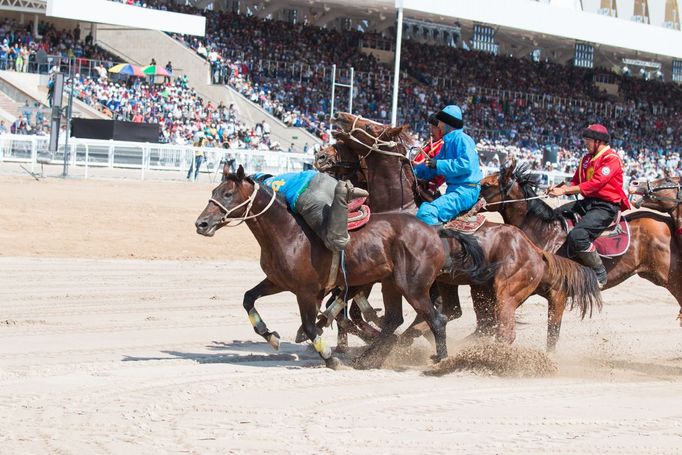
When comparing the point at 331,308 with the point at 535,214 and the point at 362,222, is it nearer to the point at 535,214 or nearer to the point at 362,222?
the point at 362,222

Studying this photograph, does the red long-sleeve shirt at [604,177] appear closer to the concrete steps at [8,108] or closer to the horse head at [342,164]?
the horse head at [342,164]

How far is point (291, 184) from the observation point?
854 cm

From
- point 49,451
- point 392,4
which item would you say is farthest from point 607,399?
point 392,4

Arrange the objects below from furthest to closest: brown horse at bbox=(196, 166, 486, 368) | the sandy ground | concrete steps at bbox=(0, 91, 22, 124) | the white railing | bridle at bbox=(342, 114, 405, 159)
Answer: concrete steps at bbox=(0, 91, 22, 124) < the white railing < bridle at bbox=(342, 114, 405, 159) < brown horse at bbox=(196, 166, 486, 368) < the sandy ground

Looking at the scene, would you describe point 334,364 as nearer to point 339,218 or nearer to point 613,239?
point 339,218

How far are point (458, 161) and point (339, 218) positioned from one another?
1.31 m

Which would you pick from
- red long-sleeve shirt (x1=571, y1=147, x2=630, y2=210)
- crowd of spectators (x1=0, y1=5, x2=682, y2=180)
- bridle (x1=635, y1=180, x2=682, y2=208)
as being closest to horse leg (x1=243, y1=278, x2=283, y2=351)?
red long-sleeve shirt (x1=571, y1=147, x2=630, y2=210)

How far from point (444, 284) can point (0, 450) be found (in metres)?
5.17

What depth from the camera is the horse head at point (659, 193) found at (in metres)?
10.1

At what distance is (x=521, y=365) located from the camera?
8.48 m

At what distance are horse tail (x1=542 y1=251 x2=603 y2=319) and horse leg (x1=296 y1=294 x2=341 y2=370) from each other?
2.17m

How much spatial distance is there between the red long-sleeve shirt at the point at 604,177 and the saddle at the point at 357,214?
7.51 ft

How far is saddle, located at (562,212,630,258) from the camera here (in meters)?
9.85

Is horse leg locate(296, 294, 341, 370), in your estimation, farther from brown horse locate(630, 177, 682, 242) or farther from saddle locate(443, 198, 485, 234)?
brown horse locate(630, 177, 682, 242)
